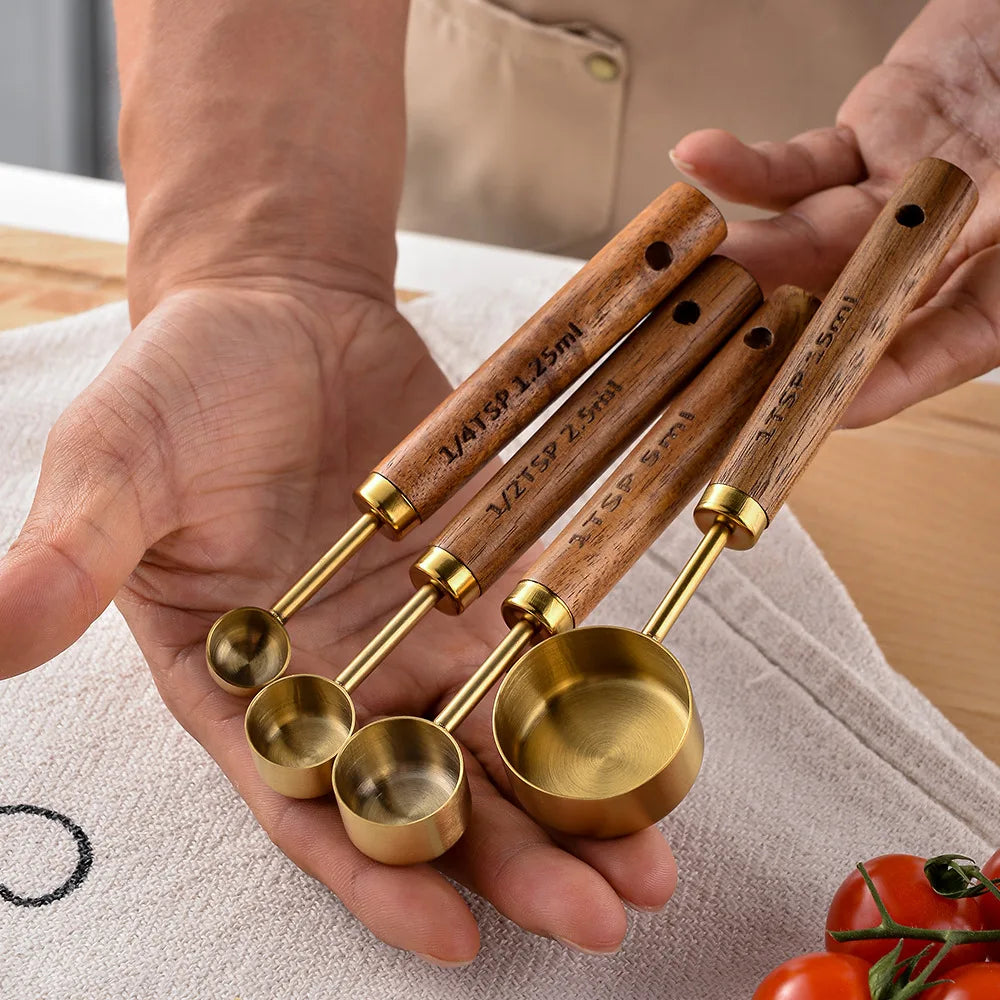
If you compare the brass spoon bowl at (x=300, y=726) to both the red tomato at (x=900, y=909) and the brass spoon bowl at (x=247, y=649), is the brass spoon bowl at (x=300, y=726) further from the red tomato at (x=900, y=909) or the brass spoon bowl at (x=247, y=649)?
the red tomato at (x=900, y=909)

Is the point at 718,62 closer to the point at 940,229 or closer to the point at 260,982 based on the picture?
the point at 940,229

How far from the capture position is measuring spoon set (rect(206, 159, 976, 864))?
0.57 metres

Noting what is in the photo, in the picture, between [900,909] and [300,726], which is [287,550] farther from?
[900,909]

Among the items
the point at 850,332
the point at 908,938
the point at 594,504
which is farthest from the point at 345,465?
the point at 908,938

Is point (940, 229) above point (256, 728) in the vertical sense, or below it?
above

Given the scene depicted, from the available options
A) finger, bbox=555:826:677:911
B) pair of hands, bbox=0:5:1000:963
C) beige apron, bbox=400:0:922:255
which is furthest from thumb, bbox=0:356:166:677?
beige apron, bbox=400:0:922:255

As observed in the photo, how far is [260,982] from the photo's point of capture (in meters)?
0.57

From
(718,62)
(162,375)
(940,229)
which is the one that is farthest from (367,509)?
(718,62)

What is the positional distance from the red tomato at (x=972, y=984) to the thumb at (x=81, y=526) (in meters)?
0.38

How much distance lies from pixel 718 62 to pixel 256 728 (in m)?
0.71

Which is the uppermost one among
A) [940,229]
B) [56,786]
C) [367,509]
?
[940,229]

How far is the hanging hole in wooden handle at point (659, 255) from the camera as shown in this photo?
707mm

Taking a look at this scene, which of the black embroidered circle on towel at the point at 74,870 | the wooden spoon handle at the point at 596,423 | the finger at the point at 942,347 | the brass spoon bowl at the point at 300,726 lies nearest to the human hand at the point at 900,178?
the finger at the point at 942,347

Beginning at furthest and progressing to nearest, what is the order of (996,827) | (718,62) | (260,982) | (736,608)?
1. (718,62)
2. (736,608)
3. (996,827)
4. (260,982)
